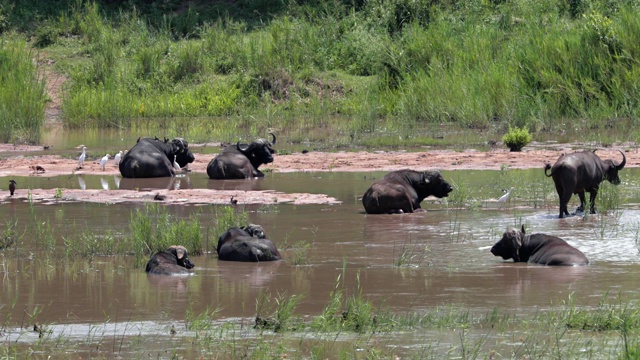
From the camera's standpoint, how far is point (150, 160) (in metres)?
18.3

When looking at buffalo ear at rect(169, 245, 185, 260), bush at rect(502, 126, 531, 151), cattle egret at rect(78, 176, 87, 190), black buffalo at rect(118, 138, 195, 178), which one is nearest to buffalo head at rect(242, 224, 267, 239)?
buffalo ear at rect(169, 245, 185, 260)

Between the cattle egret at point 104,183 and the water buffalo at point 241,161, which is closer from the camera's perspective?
the cattle egret at point 104,183

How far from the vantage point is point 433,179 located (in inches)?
556

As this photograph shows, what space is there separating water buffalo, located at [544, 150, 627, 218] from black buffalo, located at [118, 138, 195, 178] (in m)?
7.63

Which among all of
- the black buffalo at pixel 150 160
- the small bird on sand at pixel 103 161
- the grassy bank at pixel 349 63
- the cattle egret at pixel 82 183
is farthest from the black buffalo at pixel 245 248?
the grassy bank at pixel 349 63

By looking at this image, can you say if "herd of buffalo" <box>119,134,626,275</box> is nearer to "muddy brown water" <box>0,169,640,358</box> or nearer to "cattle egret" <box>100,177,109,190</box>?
"muddy brown water" <box>0,169,640,358</box>

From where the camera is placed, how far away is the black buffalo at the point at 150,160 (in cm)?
1820

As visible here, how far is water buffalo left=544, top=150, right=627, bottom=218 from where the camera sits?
41.1 feet

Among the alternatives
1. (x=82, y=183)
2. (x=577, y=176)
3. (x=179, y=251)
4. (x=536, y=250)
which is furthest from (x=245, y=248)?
(x=82, y=183)

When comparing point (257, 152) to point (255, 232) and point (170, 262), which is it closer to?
point (255, 232)

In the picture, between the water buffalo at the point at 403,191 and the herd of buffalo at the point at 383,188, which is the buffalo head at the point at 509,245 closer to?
the herd of buffalo at the point at 383,188

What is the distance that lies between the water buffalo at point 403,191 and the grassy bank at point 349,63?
26.5ft

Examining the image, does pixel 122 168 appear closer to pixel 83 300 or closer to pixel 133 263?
pixel 133 263

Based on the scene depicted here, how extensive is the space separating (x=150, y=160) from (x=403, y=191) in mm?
5931
